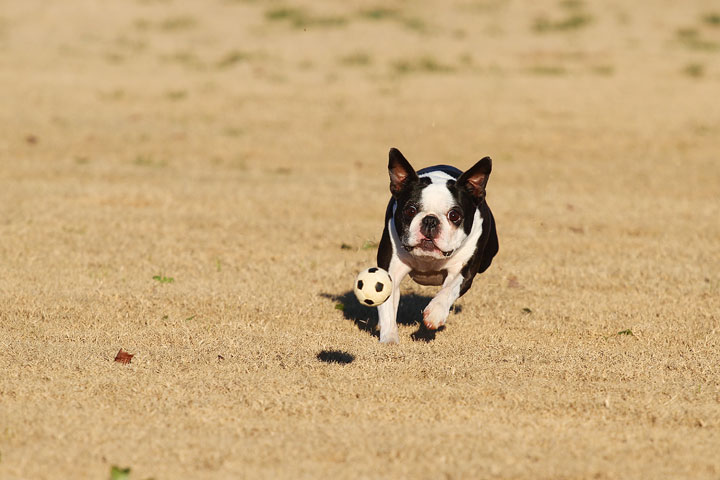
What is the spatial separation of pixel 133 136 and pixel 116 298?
35.2 feet

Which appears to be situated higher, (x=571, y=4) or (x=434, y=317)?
(x=571, y=4)

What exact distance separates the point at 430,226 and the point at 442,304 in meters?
0.60

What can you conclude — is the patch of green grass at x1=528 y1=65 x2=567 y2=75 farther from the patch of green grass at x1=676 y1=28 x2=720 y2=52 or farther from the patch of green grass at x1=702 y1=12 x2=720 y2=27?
the patch of green grass at x1=702 y1=12 x2=720 y2=27

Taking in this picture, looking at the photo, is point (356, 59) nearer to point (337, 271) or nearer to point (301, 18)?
point (301, 18)

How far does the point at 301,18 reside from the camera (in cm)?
3416

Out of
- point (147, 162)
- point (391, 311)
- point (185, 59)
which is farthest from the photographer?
point (185, 59)

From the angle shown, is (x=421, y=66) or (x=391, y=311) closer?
(x=391, y=311)

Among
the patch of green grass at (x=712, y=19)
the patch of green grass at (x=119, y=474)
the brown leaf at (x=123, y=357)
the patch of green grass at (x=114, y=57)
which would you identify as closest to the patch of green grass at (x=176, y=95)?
the patch of green grass at (x=114, y=57)

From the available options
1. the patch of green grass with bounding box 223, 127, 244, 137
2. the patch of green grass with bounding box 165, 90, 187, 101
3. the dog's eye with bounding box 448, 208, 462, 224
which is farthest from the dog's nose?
the patch of green grass with bounding box 165, 90, 187, 101

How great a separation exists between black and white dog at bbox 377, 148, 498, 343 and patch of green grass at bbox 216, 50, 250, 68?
20.1 metres

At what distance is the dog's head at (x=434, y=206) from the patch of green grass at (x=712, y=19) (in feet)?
95.6

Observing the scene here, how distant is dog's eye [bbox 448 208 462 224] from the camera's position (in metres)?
7.28

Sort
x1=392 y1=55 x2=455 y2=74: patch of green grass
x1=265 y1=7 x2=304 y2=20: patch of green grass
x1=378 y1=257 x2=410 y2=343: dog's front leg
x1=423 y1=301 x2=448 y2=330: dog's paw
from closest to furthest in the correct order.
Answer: x1=423 y1=301 x2=448 y2=330: dog's paw < x1=378 y1=257 x2=410 y2=343: dog's front leg < x1=392 y1=55 x2=455 y2=74: patch of green grass < x1=265 y1=7 x2=304 y2=20: patch of green grass

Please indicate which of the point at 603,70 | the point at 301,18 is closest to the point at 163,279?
the point at 603,70
